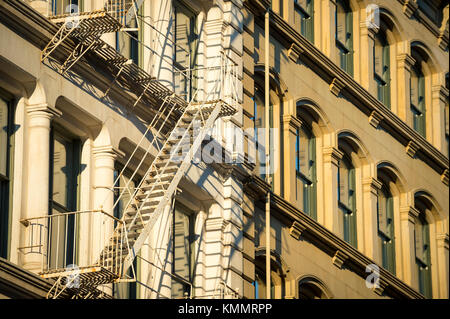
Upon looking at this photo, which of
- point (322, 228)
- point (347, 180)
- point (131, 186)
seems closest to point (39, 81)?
point (131, 186)

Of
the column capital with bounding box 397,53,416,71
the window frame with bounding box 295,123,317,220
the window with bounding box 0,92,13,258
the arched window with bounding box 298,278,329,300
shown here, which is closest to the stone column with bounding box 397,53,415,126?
the column capital with bounding box 397,53,416,71

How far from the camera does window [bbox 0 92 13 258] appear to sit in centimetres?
2459

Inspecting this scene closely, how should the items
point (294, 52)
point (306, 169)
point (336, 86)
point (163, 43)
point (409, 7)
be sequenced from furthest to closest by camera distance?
point (409, 7) → point (336, 86) → point (306, 169) → point (294, 52) → point (163, 43)

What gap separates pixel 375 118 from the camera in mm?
40469

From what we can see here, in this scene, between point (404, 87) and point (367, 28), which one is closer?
point (367, 28)

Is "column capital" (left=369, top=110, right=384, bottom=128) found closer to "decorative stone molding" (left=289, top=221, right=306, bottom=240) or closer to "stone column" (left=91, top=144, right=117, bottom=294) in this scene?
"decorative stone molding" (left=289, top=221, right=306, bottom=240)

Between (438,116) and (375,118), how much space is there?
6.45 meters

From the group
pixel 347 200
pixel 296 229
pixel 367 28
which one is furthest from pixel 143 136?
pixel 367 28

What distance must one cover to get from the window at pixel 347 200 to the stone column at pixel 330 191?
84 centimetres

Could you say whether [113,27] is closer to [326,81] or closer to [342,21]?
[326,81]

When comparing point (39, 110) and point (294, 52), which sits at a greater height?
point (294, 52)

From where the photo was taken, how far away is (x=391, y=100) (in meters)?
43.2

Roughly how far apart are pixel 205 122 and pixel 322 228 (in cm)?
717

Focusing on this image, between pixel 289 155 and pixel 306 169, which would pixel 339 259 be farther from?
pixel 289 155
